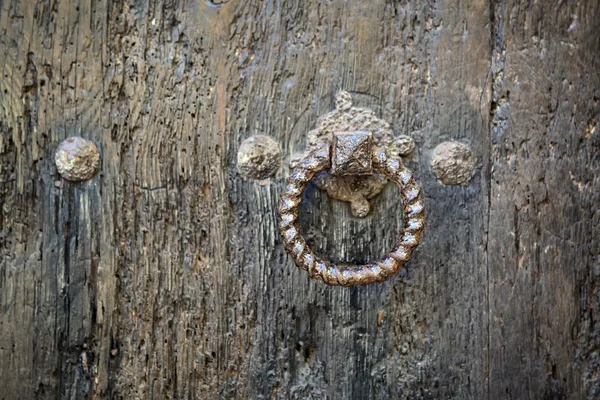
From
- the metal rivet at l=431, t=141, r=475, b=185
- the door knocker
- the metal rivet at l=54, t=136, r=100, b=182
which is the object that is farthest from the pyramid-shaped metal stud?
the metal rivet at l=54, t=136, r=100, b=182

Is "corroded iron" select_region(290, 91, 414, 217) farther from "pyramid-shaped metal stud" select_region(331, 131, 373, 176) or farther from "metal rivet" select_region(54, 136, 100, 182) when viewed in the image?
"metal rivet" select_region(54, 136, 100, 182)

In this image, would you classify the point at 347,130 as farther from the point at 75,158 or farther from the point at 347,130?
the point at 75,158

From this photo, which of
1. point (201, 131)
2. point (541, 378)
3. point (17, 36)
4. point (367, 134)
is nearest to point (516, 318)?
point (541, 378)

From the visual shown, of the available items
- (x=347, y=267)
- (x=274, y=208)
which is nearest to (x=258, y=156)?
(x=274, y=208)

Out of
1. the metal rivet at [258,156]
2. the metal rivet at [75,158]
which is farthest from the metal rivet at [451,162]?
the metal rivet at [75,158]

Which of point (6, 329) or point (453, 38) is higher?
point (453, 38)

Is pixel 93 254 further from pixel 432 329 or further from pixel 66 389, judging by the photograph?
pixel 432 329

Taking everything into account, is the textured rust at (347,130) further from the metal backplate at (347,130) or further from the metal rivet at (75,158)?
the metal rivet at (75,158)
